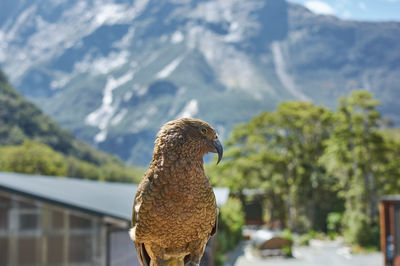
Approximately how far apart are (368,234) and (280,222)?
1469 cm

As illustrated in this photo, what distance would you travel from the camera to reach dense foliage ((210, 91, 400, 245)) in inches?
1170

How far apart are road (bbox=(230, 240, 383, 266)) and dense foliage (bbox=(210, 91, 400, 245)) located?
11.6 ft

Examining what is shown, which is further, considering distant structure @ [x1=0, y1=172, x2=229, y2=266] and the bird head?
distant structure @ [x1=0, y1=172, x2=229, y2=266]

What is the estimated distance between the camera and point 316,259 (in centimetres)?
2345

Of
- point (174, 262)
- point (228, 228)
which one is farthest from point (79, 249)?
point (228, 228)

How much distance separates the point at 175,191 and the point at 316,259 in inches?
918

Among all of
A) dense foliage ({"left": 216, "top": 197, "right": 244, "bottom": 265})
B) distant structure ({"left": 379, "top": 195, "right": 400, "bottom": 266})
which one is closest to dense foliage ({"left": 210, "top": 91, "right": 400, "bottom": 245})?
dense foliage ({"left": 216, "top": 197, "right": 244, "bottom": 265})

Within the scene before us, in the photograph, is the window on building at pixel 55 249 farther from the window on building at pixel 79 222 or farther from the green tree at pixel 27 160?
the green tree at pixel 27 160

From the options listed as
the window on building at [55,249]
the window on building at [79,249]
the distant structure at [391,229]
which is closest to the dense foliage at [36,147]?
the distant structure at [391,229]

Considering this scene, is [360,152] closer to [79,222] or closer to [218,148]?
[79,222]

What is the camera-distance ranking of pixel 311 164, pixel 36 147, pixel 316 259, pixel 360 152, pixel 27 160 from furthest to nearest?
pixel 36 147, pixel 27 160, pixel 311 164, pixel 360 152, pixel 316 259

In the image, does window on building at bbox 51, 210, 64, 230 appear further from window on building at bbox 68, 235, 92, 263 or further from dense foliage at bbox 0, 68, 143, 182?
dense foliage at bbox 0, 68, 143, 182

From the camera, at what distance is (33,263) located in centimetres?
950

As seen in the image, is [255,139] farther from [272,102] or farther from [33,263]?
[272,102]
